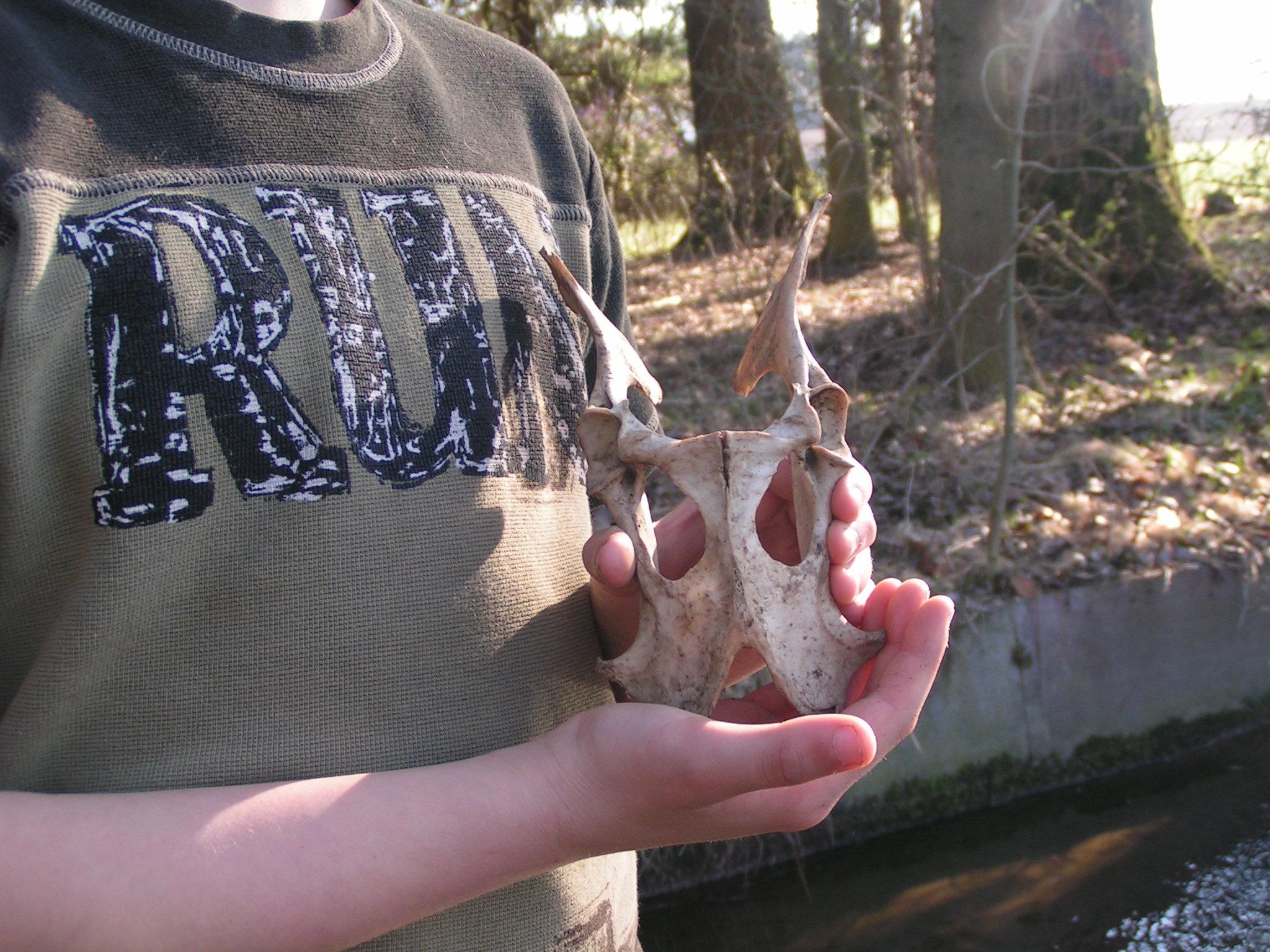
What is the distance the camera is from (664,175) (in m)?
9.23

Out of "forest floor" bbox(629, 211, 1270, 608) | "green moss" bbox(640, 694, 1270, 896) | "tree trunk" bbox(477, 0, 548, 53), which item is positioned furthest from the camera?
"tree trunk" bbox(477, 0, 548, 53)

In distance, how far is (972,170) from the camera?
5820 millimetres

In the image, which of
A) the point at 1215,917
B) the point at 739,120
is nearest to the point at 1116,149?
the point at 739,120

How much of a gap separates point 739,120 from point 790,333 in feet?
24.0

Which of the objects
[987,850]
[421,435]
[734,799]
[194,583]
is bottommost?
[987,850]

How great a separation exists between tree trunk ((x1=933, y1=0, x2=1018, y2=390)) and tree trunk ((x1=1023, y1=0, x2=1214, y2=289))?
109 cm

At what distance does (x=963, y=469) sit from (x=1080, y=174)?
10.6 ft

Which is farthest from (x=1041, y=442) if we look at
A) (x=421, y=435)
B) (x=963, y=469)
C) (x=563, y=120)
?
(x=421, y=435)

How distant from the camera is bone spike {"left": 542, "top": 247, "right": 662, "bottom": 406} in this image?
4.66ft

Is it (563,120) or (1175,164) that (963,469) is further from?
(563,120)

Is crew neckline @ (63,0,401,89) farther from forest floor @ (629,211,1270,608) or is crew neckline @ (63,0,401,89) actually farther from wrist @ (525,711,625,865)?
forest floor @ (629,211,1270,608)

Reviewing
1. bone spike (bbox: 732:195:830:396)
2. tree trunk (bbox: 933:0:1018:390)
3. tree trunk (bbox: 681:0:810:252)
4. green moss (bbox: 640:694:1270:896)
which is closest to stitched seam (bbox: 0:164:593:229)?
bone spike (bbox: 732:195:830:396)

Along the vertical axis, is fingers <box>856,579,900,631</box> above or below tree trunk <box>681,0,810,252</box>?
below

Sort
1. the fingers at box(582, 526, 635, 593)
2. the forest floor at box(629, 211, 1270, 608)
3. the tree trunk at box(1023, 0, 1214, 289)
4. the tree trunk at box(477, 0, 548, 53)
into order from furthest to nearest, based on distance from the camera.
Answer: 1. the tree trunk at box(477, 0, 548, 53)
2. the tree trunk at box(1023, 0, 1214, 289)
3. the forest floor at box(629, 211, 1270, 608)
4. the fingers at box(582, 526, 635, 593)
